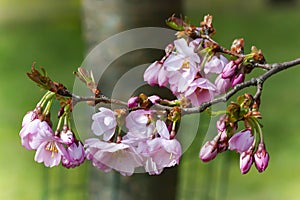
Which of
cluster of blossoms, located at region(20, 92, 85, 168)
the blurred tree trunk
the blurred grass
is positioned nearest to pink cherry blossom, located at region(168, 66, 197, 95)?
cluster of blossoms, located at region(20, 92, 85, 168)

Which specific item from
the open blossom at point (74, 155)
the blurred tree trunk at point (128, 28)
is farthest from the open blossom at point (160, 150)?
the blurred tree trunk at point (128, 28)

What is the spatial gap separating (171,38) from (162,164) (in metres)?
0.88

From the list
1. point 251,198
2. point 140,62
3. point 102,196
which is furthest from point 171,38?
point 251,198

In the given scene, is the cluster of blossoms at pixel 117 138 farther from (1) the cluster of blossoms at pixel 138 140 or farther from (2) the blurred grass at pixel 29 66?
(2) the blurred grass at pixel 29 66

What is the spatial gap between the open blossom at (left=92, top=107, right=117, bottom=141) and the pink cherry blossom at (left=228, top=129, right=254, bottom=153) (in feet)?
0.73

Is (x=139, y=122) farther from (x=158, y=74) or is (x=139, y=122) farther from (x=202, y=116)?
(x=202, y=116)

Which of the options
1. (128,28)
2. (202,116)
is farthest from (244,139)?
(202,116)

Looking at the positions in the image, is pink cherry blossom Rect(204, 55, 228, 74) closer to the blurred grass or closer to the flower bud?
the flower bud

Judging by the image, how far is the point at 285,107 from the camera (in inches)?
290

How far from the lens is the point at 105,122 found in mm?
1291

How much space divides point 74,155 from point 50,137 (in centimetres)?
6

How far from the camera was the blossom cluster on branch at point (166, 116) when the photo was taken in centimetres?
125

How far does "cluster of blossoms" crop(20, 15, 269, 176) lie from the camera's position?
4.12ft

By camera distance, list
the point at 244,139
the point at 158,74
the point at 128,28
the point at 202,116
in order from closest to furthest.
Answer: the point at 244,139 → the point at 158,74 → the point at 128,28 → the point at 202,116
